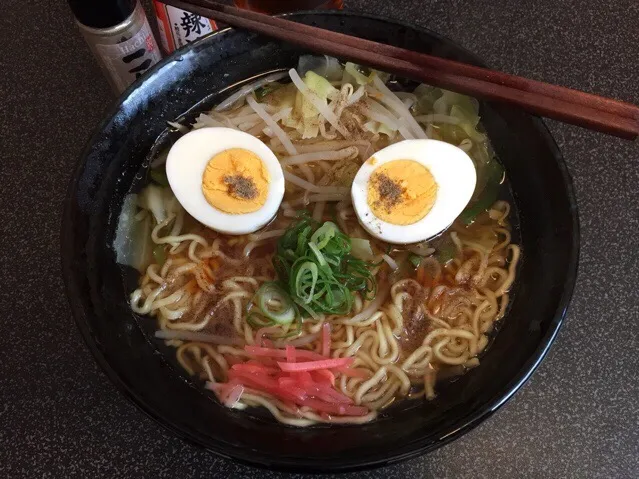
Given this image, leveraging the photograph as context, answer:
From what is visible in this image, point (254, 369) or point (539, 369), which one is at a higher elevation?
point (254, 369)

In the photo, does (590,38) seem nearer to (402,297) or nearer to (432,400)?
(402,297)

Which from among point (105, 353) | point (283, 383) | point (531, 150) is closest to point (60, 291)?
point (105, 353)

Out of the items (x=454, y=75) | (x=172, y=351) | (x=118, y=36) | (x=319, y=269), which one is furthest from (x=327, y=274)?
(x=118, y=36)

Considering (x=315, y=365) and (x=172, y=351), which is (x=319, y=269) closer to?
(x=315, y=365)

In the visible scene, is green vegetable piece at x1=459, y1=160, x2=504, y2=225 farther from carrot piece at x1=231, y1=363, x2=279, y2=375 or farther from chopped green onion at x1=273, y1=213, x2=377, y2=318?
carrot piece at x1=231, y1=363, x2=279, y2=375

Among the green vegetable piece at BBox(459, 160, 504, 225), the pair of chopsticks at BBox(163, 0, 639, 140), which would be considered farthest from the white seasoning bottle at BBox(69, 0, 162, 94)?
the green vegetable piece at BBox(459, 160, 504, 225)

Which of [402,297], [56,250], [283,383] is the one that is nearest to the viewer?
[283,383]

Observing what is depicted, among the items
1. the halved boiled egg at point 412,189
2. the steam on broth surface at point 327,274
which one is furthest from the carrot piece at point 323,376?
the halved boiled egg at point 412,189
